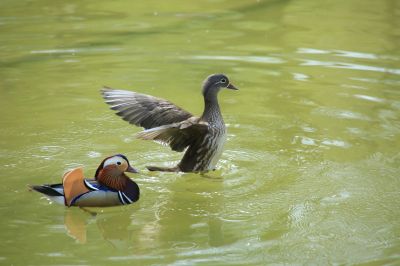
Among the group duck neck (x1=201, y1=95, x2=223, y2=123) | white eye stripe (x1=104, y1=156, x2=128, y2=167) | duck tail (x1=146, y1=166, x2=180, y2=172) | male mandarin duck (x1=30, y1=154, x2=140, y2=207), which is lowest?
duck tail (x1=146, y1=166, x2=180, y2=172)

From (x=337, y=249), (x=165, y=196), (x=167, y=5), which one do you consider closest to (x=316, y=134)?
(x=165, y=196)

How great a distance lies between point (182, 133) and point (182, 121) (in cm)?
14

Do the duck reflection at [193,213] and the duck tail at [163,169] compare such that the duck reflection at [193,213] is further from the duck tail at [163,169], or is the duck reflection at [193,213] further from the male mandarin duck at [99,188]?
the male mandarin duck at [99,188]

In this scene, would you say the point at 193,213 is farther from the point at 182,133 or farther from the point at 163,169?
the point at 182,133

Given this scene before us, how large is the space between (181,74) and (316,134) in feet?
8.83

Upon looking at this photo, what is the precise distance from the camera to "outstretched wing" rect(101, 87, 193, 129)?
806cm

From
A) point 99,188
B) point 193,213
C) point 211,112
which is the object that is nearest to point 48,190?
point 99,188

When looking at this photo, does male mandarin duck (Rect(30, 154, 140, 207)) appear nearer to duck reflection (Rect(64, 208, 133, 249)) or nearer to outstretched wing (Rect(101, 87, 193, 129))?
duck reflection (Rect(64, 208, 133, 249))

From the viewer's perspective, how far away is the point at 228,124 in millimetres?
9219

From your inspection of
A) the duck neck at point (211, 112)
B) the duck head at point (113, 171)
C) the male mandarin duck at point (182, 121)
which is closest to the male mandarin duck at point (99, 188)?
the duck head at point (113, 171)

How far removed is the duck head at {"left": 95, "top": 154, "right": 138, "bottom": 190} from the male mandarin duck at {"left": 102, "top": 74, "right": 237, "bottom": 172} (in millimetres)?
543

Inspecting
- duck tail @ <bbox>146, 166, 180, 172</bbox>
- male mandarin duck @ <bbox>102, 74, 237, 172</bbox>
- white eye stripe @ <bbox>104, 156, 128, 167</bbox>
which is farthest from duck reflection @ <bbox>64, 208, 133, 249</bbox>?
male mandarin duck @ <bbox>102, 74, 237, 172</bbox>

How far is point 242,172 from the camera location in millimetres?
7855

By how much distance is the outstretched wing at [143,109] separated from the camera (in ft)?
26.5
